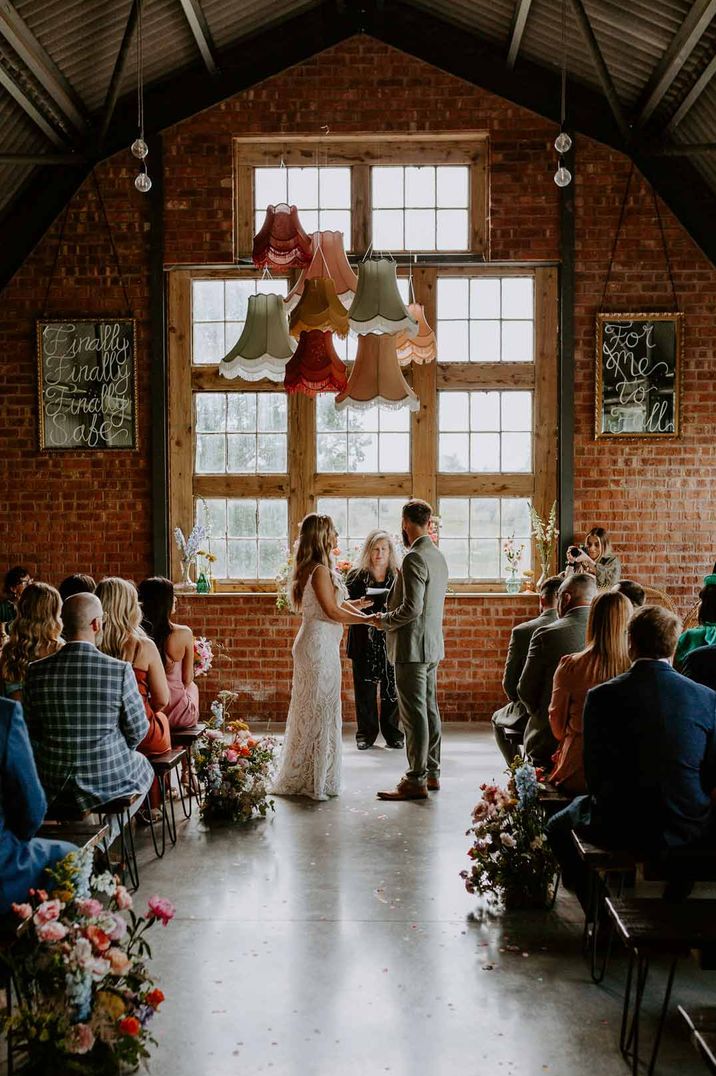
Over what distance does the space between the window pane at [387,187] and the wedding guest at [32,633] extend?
18.0 feet

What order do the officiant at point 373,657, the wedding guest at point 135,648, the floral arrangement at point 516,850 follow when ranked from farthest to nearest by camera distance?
1. the officiant at point 373,657
2. the wedding guest at point 135,648
3. the floral arrangement at point 516,850

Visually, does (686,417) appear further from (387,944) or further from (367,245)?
(387,944)

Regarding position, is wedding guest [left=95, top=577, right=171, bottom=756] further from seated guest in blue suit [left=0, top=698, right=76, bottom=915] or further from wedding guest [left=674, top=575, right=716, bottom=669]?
wedding guest [left=674, top=575, right=716, bottom=669]

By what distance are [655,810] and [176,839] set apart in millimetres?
2755

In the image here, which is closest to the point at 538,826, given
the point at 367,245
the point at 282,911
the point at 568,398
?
the point at 282,911

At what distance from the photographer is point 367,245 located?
8727 millimetres

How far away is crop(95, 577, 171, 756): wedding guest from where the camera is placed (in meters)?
4.94

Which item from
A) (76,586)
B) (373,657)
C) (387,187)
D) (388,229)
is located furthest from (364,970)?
(387,187)

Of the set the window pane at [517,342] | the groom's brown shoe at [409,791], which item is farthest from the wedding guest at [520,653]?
the window pane at [517,342]

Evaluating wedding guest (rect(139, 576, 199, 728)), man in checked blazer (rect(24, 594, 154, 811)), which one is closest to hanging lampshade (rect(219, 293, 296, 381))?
wedding guest (rect(139, 576, 199, 728))

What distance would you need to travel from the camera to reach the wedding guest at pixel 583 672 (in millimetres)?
3996

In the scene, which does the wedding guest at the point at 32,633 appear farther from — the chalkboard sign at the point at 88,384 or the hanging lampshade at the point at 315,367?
the chalkboard sign at the point at 88,384

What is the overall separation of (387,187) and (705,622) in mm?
5427

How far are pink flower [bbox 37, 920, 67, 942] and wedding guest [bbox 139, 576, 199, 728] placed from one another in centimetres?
280
